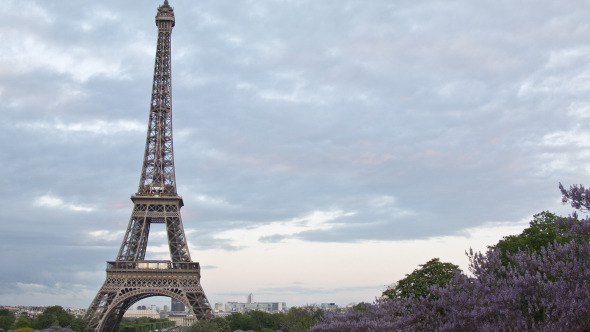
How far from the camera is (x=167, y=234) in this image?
66.1 m

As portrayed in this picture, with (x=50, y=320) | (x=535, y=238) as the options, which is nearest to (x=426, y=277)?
(x=535, y=238)

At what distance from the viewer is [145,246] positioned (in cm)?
6850

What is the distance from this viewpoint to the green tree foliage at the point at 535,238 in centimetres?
4366

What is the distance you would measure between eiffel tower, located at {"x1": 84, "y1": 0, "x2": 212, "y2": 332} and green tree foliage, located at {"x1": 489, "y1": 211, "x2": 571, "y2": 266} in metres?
35.3

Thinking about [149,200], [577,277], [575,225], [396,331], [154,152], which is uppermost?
[154,152]

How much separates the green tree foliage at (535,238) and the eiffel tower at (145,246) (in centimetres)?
3531

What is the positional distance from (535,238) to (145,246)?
154ft

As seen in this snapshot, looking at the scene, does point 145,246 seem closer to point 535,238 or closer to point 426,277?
point 426,277

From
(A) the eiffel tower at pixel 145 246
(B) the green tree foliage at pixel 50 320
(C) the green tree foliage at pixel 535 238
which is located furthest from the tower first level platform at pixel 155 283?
(C) the green tree foliage at pixel 535 238

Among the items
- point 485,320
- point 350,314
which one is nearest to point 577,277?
point 485,320

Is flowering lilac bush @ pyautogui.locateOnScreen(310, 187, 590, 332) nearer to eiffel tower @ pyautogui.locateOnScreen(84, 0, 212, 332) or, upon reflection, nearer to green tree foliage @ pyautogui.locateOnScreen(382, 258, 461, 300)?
green tree foliage @ pyautogui.locateOnScreen(382, 258, 461, 300)

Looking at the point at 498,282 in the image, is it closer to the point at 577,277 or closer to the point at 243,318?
the point at 577,277

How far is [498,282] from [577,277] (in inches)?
124

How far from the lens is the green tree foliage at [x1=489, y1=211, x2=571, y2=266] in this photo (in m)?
43.7
